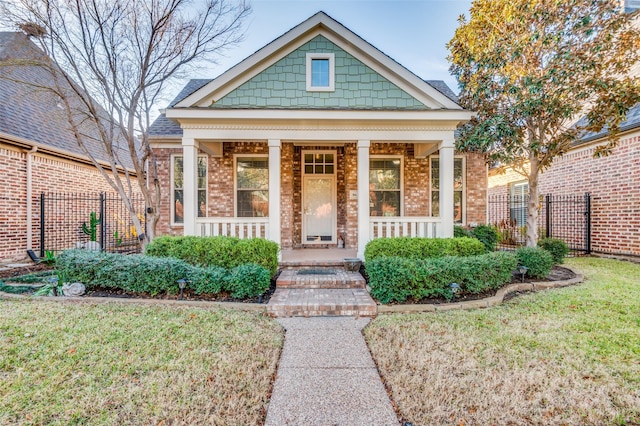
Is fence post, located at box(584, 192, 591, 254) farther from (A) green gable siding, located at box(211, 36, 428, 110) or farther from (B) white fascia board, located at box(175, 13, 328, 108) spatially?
(B) white fascia board, located at box(175, 13, 328, 108)

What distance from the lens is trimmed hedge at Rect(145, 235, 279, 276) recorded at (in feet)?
18.2

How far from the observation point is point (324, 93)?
7078 mm

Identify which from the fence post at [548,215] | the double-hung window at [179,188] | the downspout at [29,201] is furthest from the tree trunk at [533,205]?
the downspout at [29,201]

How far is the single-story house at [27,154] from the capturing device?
25.2 ft

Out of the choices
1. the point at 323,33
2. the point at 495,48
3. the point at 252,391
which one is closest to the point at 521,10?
the point at 495,48

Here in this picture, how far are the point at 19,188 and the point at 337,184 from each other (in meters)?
9.08

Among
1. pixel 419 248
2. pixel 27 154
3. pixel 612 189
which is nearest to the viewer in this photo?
pixel 419 248

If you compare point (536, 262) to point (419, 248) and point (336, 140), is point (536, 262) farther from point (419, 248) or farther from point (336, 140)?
point (336, 140)

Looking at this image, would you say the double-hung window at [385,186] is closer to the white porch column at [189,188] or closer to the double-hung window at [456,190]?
the double-hung window at [456,190]

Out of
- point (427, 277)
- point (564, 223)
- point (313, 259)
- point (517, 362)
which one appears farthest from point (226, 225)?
point (564, 223)

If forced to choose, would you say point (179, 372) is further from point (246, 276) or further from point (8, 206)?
point (8, 206)

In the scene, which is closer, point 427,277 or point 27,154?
point 427,277

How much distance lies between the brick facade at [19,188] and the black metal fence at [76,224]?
228 mm

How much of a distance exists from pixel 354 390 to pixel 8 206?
10288 millimetres
